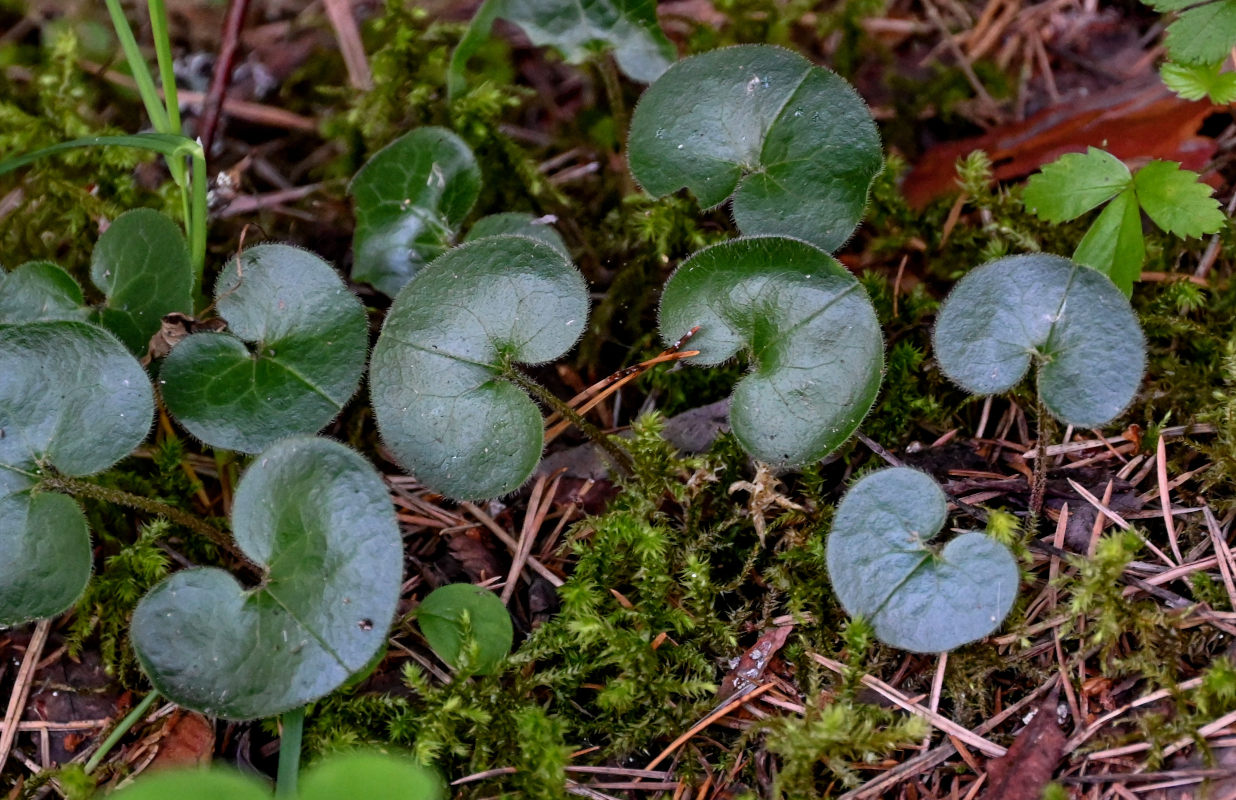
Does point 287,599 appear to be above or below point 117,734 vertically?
above

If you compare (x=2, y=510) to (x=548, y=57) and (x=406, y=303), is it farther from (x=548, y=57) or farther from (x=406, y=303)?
(x=548, y=57)

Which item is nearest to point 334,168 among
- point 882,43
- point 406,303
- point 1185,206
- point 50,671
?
point 406,303

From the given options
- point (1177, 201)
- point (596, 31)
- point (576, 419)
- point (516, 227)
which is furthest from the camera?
point (596, 31)

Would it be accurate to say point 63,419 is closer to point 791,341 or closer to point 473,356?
point 473,356

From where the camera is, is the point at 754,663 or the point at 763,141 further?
the point at 763,141

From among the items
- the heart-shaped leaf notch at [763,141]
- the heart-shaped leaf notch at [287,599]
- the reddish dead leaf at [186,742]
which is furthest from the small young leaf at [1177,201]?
the reddish dead leaf at [186,742]

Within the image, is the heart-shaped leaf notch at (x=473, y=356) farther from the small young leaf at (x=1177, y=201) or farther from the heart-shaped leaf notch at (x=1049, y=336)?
the small young leaf at (x=1177, y=201)

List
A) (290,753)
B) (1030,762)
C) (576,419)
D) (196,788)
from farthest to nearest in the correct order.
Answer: (576,419)
(290,753)
(1030,762)
(196,788)

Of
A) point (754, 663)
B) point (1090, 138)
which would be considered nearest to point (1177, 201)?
point (1090, 138)
